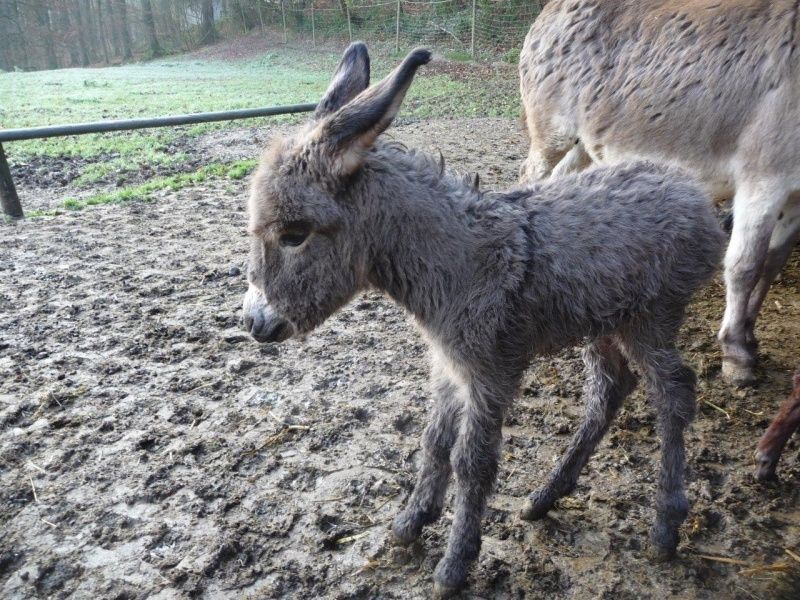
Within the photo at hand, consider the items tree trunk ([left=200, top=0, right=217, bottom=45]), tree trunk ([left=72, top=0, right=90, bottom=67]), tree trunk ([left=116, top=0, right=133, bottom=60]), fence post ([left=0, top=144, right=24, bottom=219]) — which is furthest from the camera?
tree trunk ([left=116, top=0, right=133, bottom=60])

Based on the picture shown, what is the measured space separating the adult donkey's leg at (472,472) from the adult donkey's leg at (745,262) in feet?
6.45

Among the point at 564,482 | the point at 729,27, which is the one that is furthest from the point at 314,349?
the point at 729,27

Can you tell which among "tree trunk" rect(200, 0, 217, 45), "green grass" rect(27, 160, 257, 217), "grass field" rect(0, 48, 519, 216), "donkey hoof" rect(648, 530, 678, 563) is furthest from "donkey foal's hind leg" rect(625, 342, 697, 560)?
"tree trunk" rect(200, 0, 217, 45)

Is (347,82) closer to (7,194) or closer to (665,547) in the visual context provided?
(665,547)

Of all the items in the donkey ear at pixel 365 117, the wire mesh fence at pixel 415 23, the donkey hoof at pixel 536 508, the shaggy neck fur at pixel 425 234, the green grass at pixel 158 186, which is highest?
the wire mesh fence at pixel 415 23

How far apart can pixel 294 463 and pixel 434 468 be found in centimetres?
76

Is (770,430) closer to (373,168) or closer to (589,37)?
(373,168)

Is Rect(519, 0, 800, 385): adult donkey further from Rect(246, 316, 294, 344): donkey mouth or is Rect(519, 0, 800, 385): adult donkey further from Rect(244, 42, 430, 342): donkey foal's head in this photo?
Rect(246, 316, 294, 344): donkey mouth

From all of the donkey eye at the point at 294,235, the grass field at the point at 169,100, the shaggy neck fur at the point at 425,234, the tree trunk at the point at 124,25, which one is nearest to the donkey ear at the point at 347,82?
the shaggy neck fur at the point at 425,234

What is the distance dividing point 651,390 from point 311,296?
1.43 metres

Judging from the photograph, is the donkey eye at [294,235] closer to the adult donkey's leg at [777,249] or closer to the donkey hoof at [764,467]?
the donkey hoof at [764,467]

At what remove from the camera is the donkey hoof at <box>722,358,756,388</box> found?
11.6 ft

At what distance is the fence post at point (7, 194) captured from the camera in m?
5.88

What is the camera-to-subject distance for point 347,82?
2.41 metres
